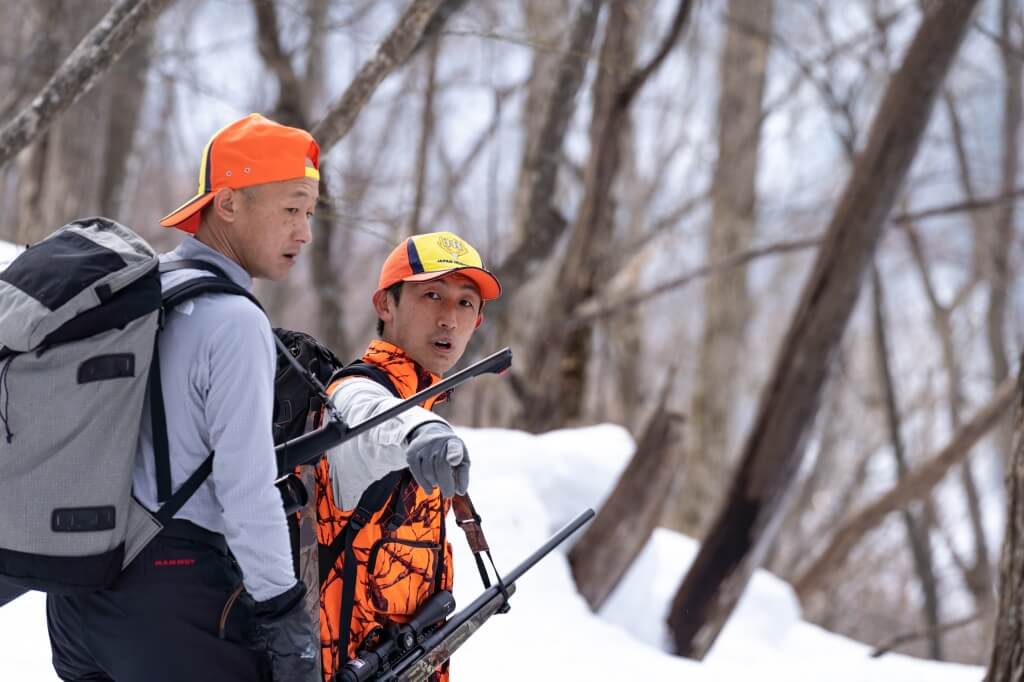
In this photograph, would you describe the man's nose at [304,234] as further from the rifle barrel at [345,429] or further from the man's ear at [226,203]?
the rifle barrel at [345,429]

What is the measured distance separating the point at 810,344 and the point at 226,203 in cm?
466

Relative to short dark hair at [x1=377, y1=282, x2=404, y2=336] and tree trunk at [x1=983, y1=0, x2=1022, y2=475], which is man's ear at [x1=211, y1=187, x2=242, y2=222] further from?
tree trunk at [x1=983, y1=0, x2=1022, y2=475]

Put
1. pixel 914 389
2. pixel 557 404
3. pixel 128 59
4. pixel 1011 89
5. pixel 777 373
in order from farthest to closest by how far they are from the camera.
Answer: pixel 914 389 < pixel 1011 89 < pixel 128 59 < pixel 557 404 < pixel 777 373

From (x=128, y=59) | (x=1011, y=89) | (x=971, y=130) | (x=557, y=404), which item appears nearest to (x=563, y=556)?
(x=557, y=404)

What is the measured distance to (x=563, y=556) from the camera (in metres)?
5.27

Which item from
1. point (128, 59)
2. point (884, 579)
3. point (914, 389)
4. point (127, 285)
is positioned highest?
point (128, 59)

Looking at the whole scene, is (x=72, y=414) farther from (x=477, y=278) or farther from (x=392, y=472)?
(x=477, y=278)

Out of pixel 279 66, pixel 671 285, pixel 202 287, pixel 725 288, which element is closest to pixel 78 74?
pixel 202 287

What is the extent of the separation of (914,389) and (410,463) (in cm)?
2792

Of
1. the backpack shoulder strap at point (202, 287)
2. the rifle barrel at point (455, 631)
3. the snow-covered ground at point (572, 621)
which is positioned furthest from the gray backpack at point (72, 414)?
the snow-covered ground at point (572, 621)

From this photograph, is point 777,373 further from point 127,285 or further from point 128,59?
point 128,59

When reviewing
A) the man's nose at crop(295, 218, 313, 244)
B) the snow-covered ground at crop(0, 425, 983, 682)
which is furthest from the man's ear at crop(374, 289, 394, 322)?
the snow-covered ground at crop(0, 425, 983, 682)

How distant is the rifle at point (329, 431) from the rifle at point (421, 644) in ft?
1.10

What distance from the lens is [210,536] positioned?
5.82ft
